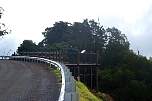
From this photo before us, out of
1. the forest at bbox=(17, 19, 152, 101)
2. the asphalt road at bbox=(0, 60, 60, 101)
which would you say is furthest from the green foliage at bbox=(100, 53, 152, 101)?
the asphalt road at bbox=(0, 60, 60, 101)

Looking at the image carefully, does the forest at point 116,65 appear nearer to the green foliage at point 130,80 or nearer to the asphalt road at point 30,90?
the green foliage at point 130,80

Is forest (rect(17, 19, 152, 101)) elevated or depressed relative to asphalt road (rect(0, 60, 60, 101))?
elevated

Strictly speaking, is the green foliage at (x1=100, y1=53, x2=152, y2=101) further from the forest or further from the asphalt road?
the asphalt road

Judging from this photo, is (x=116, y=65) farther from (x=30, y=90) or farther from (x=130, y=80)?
(x=30, y=90)

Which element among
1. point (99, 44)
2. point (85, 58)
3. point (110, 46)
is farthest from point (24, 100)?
point (99, 44)

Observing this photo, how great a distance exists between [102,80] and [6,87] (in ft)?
157

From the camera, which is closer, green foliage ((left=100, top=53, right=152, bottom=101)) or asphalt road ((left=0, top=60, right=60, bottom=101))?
asphalt road ((left=0, top=60, right=60, bottom=101))

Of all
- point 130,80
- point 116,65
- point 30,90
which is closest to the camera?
point 30,90

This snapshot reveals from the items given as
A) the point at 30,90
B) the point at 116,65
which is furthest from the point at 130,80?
the point at 30,90

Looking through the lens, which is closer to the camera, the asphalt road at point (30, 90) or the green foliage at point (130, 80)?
the asphalt road at point (30, 90)

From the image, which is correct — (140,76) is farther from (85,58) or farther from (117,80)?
(85,58)

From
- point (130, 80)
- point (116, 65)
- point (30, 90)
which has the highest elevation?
point (116, 65)

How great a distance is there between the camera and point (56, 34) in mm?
118938

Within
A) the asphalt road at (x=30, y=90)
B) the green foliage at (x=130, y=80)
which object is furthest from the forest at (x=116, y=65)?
the asphalt road at (x=30, y=90)
